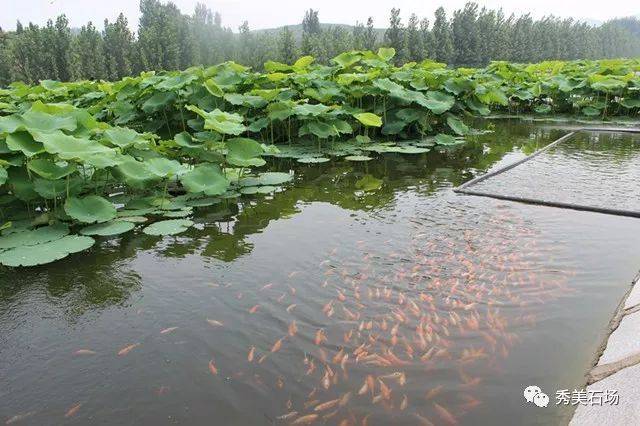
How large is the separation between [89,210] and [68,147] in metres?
0.52

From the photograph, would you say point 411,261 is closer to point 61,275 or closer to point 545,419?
point 545,419

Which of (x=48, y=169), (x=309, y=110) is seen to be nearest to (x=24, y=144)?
(x=48, y=169)

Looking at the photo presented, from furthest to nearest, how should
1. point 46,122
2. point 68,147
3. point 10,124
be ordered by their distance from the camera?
point 46,122 < point 10,124 < point 68,147

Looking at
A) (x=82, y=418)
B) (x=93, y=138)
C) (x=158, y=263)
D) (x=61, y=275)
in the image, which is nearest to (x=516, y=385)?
(x=82, y=418)

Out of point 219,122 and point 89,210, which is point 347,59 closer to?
point 219,122

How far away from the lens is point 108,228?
3.92 meters

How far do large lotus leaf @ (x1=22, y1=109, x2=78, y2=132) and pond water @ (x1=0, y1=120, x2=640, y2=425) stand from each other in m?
1.13

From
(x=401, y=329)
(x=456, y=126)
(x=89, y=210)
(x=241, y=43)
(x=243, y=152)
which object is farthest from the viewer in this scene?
(x=241, y=43)

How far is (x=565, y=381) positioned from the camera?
222cm

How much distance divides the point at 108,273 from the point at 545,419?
9.16 ft

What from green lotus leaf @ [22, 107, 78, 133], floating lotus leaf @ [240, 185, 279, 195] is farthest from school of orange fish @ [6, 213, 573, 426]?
green lotus leaf @ [22, 107, 78, 133]

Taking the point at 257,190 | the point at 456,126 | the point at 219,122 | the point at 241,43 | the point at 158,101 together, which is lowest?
the point at 257,190

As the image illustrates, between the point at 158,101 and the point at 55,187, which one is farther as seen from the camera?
the point at 158,101

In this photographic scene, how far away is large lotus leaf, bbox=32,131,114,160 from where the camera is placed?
3.72 meters
